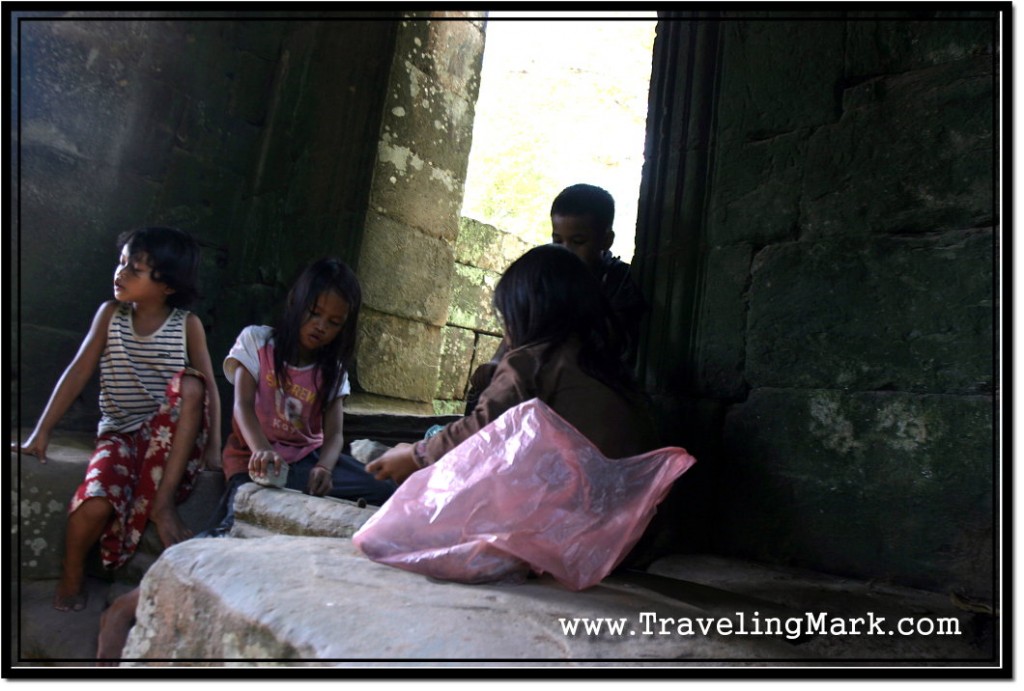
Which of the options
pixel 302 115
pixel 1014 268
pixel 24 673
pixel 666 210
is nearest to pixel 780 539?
pixel 1014 268

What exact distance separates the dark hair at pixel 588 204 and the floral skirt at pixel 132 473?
1.36 metres

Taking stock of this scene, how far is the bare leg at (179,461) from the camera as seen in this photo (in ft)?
8.27

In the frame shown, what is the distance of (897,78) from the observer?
2.01 metres

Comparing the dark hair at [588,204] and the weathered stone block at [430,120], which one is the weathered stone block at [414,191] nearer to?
the weathered stone block at [430,120]

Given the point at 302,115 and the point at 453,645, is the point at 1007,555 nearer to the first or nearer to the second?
the point at 453,645

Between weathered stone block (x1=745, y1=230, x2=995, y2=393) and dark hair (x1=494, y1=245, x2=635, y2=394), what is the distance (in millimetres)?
436

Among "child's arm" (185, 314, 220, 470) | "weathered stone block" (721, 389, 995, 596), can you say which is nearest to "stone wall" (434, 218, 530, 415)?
"child's arm" (185, 314, 220, 470)

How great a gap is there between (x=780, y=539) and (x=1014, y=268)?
0.85 meters

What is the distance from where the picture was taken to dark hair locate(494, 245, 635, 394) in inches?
78.9

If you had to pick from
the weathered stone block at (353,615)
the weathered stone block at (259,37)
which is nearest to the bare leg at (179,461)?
the weathered stone block at (353,615)

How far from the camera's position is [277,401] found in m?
2.77

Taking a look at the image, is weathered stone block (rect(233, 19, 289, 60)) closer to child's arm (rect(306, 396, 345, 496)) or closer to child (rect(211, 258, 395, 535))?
child (rect(211, 258, 395, 535))

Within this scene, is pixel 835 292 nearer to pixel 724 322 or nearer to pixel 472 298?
pixel 724 322

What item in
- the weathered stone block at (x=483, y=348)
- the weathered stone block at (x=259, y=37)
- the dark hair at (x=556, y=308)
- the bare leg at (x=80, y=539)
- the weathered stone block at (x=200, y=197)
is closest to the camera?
the dark hair at (x=556, y=308)
